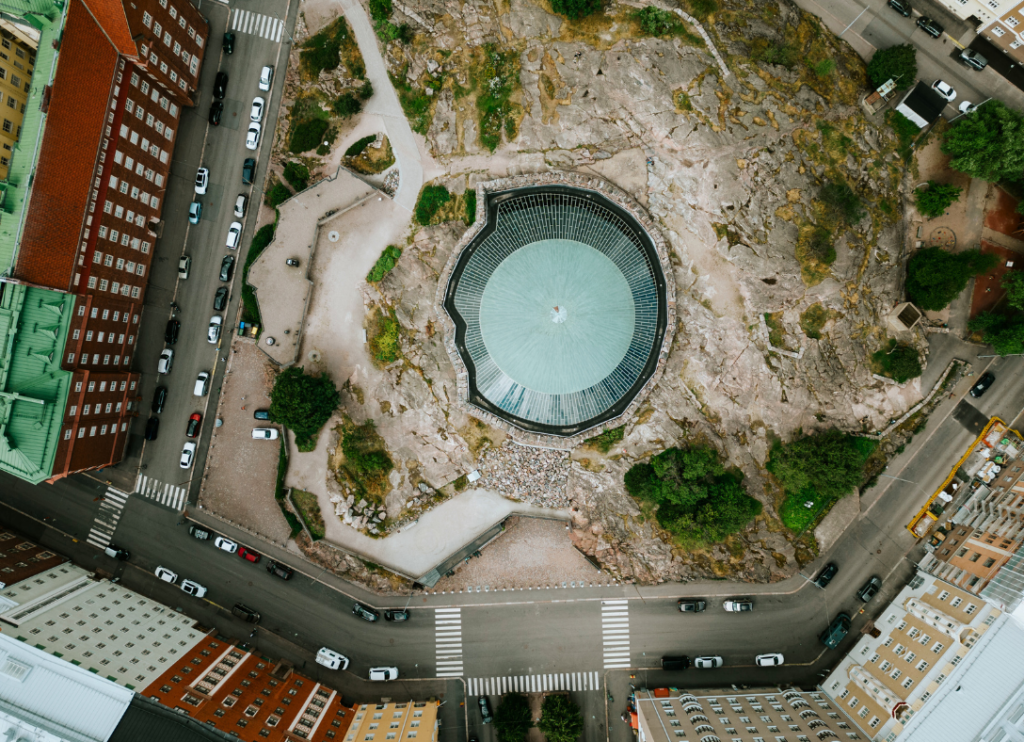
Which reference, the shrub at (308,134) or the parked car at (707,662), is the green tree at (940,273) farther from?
the shrub at (308,134)

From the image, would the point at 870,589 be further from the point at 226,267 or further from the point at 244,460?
the point at 226,267

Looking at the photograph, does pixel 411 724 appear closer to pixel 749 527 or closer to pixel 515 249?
pixel 749 527

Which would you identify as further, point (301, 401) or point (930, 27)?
point (930, 27)

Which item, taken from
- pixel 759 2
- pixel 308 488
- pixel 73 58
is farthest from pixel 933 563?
pixel 73 58

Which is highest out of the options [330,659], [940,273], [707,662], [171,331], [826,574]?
[940,273]

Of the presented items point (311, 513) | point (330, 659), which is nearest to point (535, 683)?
point (330, 659)
